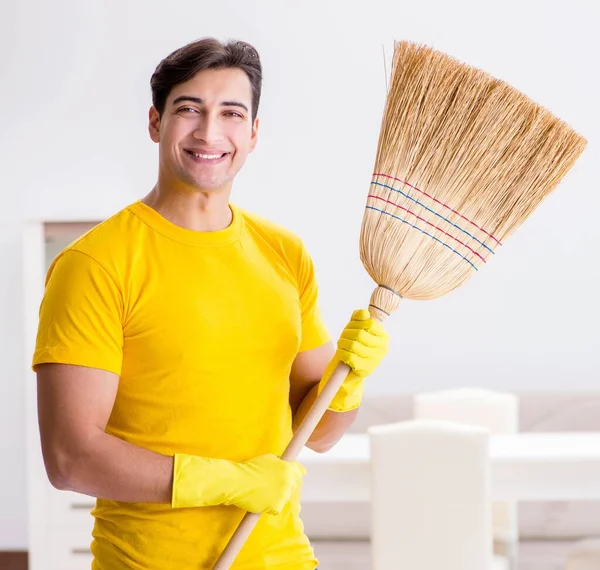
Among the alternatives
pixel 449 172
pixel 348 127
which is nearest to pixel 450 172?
pixel 449 172

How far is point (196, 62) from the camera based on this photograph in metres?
1.31

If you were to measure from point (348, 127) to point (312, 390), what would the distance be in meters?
2.55

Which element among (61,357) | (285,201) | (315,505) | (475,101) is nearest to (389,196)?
(475,101)

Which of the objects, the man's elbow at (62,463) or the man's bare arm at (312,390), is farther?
the man's bare arm at (312,390)

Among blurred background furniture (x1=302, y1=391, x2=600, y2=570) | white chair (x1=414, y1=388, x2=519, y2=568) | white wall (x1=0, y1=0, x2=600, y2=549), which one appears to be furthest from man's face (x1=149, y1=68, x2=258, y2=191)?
white wall (x1=0, y1=0, x2=600, y2=549)

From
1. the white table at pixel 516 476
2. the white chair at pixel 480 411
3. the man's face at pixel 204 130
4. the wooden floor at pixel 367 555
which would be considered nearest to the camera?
the man's face at pixel 204 130

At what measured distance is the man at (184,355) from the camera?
→ 1.20 meters

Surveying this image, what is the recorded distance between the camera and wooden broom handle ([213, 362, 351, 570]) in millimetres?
1261

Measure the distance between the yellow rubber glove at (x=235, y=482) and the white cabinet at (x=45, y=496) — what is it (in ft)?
7.34

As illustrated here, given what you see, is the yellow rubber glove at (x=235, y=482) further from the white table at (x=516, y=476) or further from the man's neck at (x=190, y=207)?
the white table at (x=516, y=476)

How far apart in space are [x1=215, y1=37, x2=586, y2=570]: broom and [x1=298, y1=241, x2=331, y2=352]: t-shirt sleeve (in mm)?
111

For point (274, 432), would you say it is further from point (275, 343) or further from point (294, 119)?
point (294, 119)

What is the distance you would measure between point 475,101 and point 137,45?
2882 mm

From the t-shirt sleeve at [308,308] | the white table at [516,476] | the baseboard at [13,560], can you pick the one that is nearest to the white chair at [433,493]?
the white table at [516,476]
